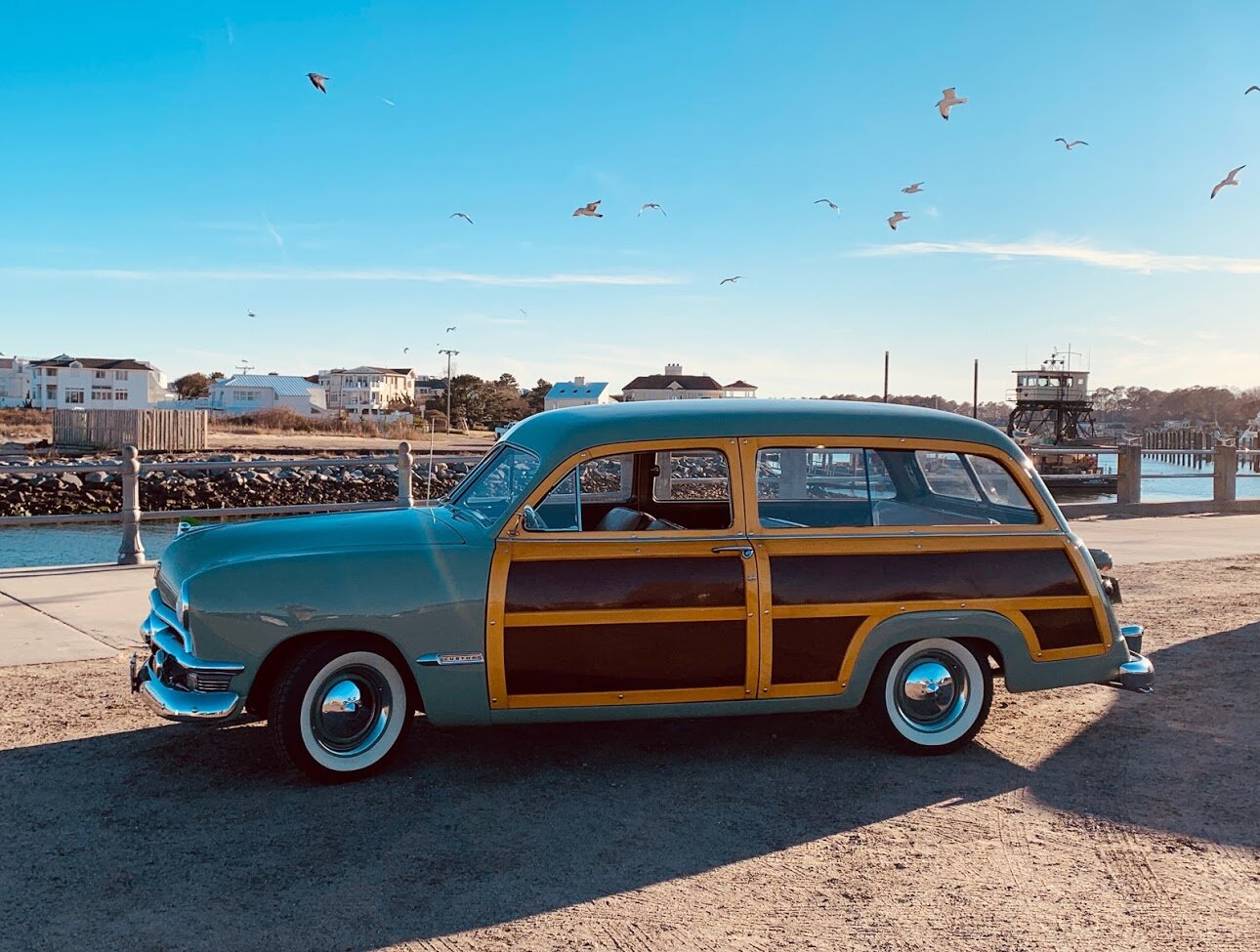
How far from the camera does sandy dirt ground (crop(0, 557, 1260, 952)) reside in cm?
365

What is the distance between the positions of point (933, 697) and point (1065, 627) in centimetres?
72

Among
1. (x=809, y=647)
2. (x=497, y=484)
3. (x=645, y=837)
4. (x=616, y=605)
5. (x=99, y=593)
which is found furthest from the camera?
(x=99, y=593)

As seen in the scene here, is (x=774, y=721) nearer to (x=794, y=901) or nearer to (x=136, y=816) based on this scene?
(x=794, y=901)

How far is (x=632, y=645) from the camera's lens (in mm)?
5004

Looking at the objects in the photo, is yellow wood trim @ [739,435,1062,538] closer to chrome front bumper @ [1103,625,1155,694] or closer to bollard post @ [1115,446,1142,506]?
chrome front bumper @ [1103,625,1155,694]

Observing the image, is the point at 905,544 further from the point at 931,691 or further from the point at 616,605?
the point at 616,605

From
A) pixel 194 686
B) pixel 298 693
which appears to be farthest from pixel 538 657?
pixel 194 686

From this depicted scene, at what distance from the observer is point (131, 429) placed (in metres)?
57.0

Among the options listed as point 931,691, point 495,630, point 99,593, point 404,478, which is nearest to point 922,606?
point 931,691

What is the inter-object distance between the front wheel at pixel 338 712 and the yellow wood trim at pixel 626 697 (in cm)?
55

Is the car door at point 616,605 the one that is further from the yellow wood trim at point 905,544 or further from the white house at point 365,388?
the white house at point 365,388

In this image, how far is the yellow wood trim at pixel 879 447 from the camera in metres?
5.22

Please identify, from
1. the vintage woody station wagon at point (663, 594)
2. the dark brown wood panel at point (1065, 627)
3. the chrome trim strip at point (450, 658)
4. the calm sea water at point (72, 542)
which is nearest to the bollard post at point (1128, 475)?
the calm sea water at point (72, 542)

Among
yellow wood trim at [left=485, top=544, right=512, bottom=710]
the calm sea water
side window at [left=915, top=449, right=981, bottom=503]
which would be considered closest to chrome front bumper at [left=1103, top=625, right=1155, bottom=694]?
side window at [left=915, top=449, right=981, bottom=503]
